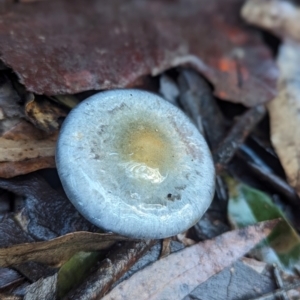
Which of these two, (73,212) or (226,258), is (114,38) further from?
(226,258)

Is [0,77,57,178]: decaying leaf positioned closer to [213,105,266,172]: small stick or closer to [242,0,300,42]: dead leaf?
[213,105,266,172]: small stick

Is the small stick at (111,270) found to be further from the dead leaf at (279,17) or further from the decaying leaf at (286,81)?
the dead leaf at (279,17)

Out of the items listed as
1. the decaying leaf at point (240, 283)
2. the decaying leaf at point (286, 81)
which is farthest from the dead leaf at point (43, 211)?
the decaying leaf at point (286, 81)

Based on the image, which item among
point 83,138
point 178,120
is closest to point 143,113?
point 178,120

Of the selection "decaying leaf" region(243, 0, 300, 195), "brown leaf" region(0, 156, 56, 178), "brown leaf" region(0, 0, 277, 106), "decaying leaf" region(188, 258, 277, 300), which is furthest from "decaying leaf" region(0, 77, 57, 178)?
"decaying leaf" region(243, 0, 300, 195)

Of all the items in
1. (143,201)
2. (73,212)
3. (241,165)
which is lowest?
(73,212)
